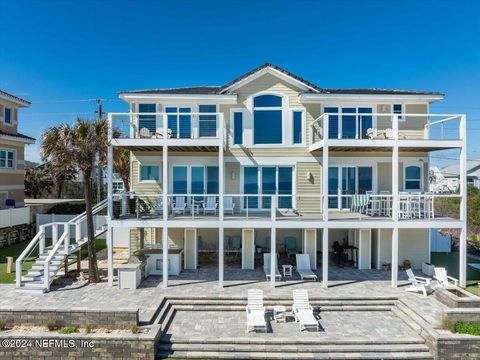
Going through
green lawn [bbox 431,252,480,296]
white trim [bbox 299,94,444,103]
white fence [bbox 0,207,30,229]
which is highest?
white trim [bbox 299,94,444,103]

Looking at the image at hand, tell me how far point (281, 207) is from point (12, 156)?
2230 cm

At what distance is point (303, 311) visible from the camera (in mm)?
11227

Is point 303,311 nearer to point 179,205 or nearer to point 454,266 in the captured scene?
point 179,205

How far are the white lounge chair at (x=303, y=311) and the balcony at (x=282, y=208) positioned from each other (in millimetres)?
3471

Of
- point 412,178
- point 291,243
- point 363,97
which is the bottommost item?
point 291,243

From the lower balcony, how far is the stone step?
229 inches

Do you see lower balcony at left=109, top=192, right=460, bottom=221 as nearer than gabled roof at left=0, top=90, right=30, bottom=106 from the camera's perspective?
Yes

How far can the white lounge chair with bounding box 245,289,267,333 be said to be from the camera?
10.3m

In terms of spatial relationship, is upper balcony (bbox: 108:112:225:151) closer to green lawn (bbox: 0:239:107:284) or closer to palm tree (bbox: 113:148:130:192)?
palm tree (bbox: 113:148:130:192)

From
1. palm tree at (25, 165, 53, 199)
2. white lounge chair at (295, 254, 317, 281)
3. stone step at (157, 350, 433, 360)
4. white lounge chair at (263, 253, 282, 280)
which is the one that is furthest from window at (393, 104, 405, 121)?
palm tree at (25, 165, 53, 199)

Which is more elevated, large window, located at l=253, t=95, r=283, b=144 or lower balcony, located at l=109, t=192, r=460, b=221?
large window, located at l=253, t=95, r=283, b=144

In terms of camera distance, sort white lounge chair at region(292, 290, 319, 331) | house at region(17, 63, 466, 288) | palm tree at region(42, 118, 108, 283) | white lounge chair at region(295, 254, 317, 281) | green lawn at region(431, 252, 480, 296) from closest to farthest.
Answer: white lounge chair at region(292, 290, 319, 331), palm tree at region(42, 118, 108, 283), green lawn at region(431, 252, 480, 296), white lounge chair at region(295, 254, 317, 281), house at region(17, 63, 466, 288)

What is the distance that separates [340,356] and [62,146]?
42.8 ft

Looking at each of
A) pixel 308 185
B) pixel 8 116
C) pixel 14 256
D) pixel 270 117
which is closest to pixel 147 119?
pixel 270 117
